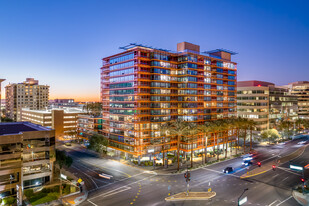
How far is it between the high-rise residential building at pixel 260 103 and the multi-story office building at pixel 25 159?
13315 cm

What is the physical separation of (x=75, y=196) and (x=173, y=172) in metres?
33.1

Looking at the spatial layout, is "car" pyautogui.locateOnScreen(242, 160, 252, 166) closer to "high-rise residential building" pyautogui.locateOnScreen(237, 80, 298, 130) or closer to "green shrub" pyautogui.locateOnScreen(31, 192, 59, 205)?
"green shrub" pyautogui.locateOnScreen(31, 192, 59, 205)

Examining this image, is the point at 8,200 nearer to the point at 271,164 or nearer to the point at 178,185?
the point at 178,185

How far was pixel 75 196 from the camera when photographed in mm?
56594

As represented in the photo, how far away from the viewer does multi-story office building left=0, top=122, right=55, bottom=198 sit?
56469mm

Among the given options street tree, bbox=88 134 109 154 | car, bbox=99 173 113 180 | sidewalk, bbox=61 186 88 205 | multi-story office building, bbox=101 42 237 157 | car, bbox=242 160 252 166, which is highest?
multi-story office building, bbox=101 42 237 157

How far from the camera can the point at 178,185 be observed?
63438 mm

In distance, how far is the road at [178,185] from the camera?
53219 mm

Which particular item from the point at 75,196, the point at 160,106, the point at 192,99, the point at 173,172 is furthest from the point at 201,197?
the point at 192,99

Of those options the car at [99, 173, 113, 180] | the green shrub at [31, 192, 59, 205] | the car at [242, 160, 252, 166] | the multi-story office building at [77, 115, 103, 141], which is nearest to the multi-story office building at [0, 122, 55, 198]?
the green shrub at [31, 192, 59, 205]

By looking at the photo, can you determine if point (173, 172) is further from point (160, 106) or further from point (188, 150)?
point (160, 106)

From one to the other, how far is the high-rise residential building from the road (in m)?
67.0

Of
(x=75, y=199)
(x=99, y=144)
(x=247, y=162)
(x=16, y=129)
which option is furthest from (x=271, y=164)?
(x=16, y=129)

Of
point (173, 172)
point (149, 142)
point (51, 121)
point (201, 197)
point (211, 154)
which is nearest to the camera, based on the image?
point (201, 197)
